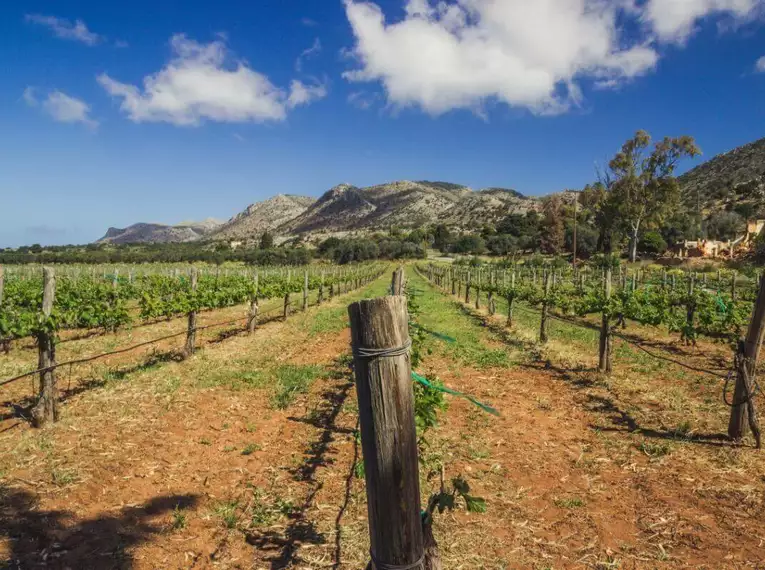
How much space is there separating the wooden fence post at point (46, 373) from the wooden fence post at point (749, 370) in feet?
34.0

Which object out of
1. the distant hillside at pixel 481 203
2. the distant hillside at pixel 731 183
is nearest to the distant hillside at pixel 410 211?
the distant hillside at pixel 481 203

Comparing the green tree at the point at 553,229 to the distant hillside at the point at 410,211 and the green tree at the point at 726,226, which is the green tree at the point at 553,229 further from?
the distant hillside at the point at 410,211

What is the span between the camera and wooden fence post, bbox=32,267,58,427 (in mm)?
6785

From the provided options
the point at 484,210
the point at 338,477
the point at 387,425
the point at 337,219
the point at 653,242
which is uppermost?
the point at 484,210

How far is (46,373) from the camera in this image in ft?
22.5

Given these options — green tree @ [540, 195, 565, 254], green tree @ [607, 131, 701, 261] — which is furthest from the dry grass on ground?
green tree @ [540, 195, 565, 254]

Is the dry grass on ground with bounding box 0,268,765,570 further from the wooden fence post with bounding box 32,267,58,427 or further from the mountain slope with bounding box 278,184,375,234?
the mountain slope with bounding box 278,184,375,234

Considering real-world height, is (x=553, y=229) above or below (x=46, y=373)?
above

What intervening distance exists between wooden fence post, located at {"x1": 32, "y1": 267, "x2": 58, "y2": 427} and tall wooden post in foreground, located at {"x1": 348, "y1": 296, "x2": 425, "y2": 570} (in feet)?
23.4

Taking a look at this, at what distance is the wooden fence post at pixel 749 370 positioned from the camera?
5852mm

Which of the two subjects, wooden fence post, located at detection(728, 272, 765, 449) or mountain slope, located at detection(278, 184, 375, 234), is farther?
mountain slope, located at detection(278, 184, 375, 234)

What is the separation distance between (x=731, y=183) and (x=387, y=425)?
111 m

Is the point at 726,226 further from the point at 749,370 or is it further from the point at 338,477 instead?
the point at 338,477

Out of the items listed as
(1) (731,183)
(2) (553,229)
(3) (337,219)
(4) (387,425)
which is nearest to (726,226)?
(2) (553,229)
